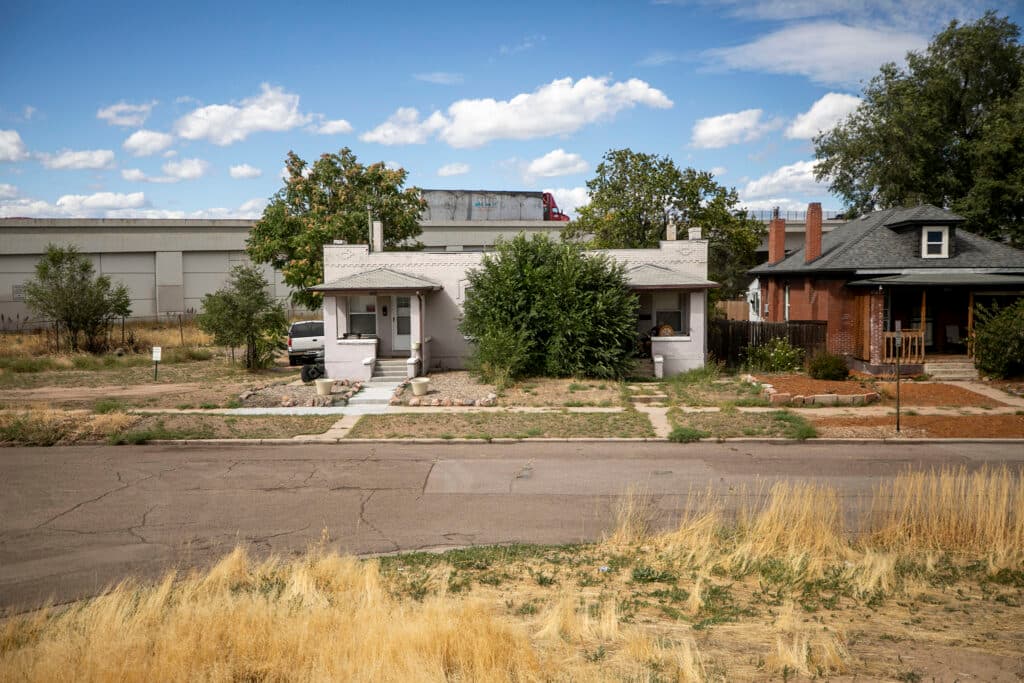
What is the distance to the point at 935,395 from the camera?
70.8 feet

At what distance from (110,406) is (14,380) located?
9840 mm

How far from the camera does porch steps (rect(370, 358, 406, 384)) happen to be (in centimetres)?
2508

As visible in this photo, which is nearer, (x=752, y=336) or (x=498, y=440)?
(x=498, y=440)

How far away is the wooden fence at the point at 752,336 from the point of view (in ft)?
90.6

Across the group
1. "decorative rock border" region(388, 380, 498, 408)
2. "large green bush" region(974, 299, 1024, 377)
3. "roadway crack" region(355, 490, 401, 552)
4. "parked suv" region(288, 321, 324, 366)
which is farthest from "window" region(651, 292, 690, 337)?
"roadway crack" region(355, 490, 401, 552)

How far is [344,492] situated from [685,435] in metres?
7.54

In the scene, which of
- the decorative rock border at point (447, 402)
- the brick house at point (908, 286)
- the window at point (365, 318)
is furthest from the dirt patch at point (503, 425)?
the brick house at point (908, 286)

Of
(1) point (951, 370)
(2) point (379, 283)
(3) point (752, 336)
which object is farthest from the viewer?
(3) point (752, 336)

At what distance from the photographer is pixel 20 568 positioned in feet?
29.2

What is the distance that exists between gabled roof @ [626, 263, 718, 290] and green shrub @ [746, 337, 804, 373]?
11.1 ft

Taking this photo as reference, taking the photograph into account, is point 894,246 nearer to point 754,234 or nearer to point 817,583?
point 754,234

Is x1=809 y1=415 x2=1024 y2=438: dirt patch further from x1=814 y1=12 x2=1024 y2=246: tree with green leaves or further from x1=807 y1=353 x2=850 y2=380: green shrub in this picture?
x1=814 y1=12 x2=1024 y2=246: tree with green leaves

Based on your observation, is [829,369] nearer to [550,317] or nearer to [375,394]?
[550,317]

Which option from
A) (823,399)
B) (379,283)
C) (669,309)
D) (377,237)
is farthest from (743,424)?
(377,237)
